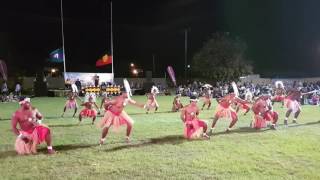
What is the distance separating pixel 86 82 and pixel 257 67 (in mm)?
35037

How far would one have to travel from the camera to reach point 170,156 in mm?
11781

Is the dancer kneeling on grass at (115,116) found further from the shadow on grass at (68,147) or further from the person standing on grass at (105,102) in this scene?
the shadow on grass at (68,147)

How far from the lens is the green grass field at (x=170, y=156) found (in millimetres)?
9875

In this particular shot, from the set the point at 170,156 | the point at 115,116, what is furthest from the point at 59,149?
the point at 170,156

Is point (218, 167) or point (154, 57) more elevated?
point (154, 57)

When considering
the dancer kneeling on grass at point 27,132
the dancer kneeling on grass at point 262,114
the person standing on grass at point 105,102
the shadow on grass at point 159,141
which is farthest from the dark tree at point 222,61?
the dancer kneeling on grass at point 27,132

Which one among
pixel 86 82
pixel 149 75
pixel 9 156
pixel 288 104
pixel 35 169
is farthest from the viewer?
pixel 149 75

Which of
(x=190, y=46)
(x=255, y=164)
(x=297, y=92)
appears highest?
(x=190, y=46)

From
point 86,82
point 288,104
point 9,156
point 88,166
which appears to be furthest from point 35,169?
point 86,82

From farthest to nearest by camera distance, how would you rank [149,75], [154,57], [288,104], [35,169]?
1. [154,57]
2. [149,75]
3. [288,104]
4. [35,169]

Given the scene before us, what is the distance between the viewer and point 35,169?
1029 centimetres

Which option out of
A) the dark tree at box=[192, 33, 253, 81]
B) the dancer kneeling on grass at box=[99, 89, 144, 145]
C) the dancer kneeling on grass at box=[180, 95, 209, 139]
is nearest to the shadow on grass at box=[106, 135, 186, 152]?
the dancer kneeling on grass at box=[180, 95, 209, 139]

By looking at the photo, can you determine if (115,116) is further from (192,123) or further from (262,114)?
(262,114)

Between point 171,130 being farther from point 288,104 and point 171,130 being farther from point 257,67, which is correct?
point 257,67
